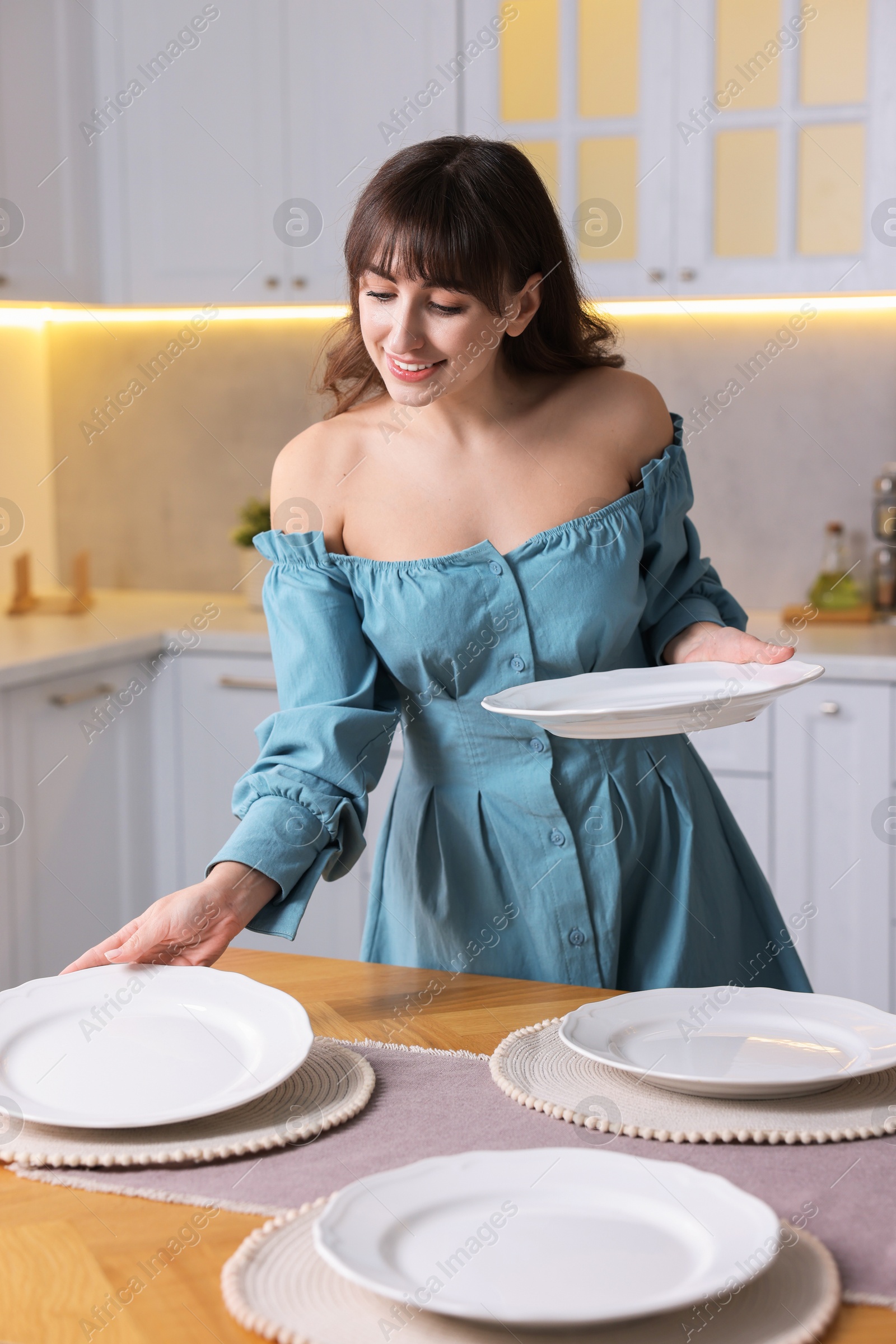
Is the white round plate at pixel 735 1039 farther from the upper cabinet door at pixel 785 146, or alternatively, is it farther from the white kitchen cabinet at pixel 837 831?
the upper cabinet door at pixel 785 146

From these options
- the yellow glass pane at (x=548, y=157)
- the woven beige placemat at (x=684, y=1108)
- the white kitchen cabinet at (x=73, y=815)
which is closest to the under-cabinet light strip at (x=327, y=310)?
the yellow glass pane at (x=548, y=157)

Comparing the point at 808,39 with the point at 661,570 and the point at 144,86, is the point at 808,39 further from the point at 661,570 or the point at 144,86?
the point at 661,570

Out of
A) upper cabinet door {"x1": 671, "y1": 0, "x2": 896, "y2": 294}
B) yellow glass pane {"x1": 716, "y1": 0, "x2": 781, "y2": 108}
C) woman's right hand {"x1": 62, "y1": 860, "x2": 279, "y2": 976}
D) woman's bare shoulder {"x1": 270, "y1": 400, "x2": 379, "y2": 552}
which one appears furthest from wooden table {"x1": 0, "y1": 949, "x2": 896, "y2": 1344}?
yellow glass pane {"x1": 716, "y1": 0, "x2": 781, "y2": 108}

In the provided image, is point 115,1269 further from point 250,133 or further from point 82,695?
point 250,133

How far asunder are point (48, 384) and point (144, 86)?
0.76 meters

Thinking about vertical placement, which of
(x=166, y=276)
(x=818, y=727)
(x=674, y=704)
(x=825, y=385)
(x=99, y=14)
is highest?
(x=99, y=14)

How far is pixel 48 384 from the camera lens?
10.7 ft

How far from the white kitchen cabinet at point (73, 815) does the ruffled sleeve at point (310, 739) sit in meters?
1.32

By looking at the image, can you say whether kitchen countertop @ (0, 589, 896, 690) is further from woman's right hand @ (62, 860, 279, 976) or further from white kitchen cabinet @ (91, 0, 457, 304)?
woman's right hand @ (62, 860, 279, 976)

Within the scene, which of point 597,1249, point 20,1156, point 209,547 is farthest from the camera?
point 209,547

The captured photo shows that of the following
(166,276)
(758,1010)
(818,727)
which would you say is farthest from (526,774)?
(166,276)

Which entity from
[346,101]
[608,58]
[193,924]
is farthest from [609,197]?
[193,924]

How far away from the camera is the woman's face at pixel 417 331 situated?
3.67ft

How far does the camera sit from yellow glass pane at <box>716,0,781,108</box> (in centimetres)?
242
